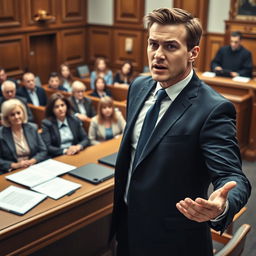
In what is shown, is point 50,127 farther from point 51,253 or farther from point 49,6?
point 49,6

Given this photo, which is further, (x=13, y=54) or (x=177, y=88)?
(x=13, y=54)

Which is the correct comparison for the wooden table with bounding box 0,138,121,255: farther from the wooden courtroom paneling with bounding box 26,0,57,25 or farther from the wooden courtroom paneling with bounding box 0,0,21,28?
the wooden courtroom paneling with bounding box 26,0,57,25

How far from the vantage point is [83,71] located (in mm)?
8250

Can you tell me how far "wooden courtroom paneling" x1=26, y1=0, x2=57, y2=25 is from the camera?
7.29m

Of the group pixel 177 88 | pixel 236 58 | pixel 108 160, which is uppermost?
pixel 177 88

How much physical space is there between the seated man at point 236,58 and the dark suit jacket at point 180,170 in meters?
4.59

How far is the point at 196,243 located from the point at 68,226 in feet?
3.18

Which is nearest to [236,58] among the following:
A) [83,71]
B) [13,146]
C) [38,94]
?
[38,94]

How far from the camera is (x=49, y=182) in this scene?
247 cm

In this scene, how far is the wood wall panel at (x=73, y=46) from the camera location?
26.9ft

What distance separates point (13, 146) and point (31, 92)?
7.87ft

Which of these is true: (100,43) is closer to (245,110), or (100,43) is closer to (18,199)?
(245,110)

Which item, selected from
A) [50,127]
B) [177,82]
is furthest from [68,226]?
[50,127]

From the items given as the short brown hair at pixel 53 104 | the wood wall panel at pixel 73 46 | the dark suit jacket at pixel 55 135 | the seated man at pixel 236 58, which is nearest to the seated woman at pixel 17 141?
the dark suit jacket at pixel 55 135
